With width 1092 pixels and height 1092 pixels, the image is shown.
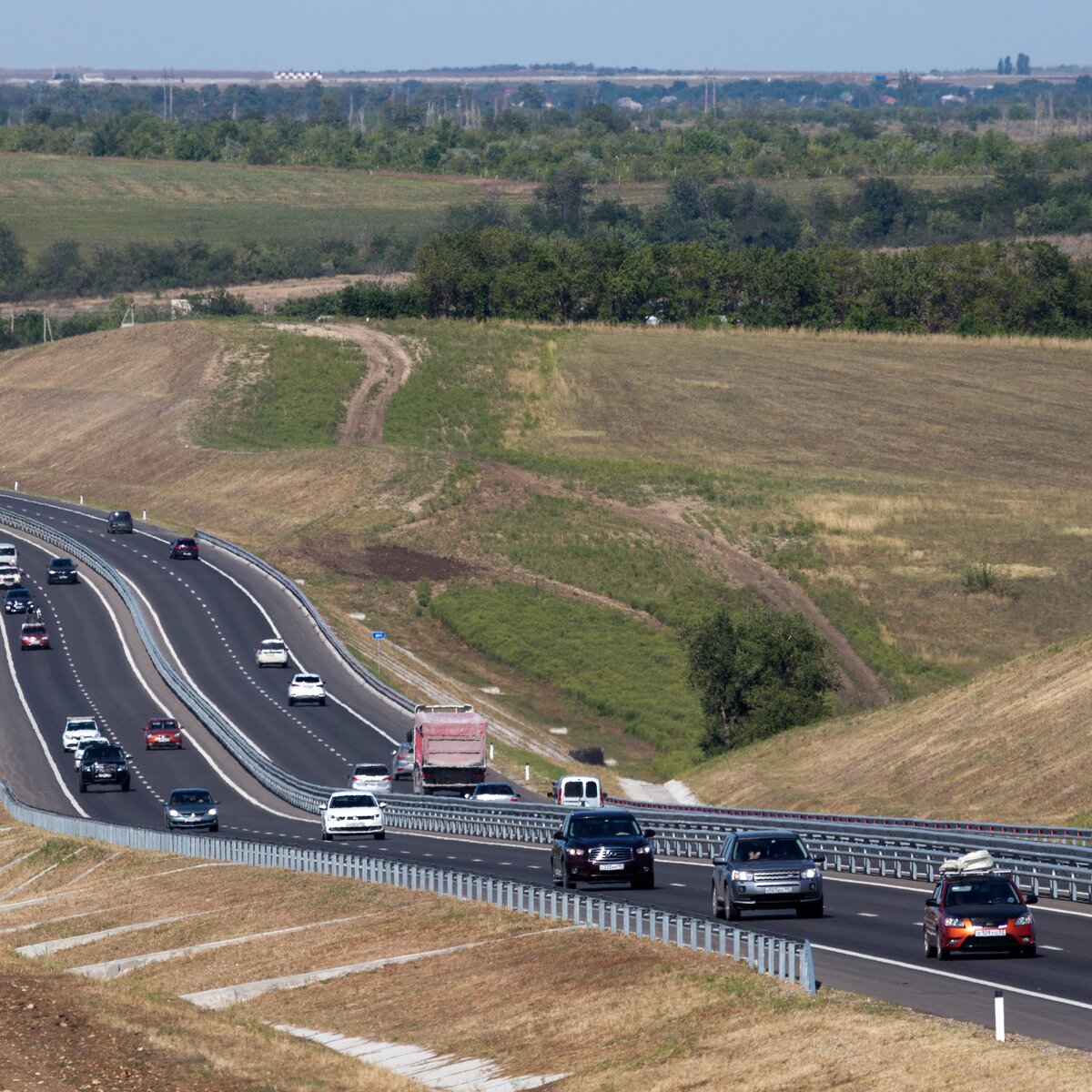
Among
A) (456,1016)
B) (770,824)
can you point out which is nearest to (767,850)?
(456,1016)

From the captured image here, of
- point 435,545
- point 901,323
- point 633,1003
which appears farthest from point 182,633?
point 901,323

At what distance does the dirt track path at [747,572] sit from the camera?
92.7 metres

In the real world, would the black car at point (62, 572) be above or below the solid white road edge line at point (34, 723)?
above

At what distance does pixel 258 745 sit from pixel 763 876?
45.4 m

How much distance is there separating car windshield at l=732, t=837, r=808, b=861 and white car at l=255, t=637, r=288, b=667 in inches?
2277

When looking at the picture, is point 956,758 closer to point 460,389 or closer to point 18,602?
point 18,602

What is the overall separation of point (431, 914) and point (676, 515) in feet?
284

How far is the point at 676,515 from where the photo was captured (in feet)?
401

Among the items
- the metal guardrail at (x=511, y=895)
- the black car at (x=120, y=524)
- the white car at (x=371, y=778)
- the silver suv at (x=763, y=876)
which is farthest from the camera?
the black car at (x=120, y=524)

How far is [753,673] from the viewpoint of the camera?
8244 cm

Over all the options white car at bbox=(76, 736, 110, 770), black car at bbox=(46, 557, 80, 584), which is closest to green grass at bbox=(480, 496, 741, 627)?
black car at bbox=(46, 557, 80, 584)

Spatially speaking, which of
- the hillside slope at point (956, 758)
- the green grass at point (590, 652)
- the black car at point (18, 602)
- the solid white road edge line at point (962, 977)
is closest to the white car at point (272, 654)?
the green grass at point (590, 652)

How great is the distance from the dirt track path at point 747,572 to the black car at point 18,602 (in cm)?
3550

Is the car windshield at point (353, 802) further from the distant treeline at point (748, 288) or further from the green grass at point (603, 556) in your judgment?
the distant treeline at point (748, 288)
